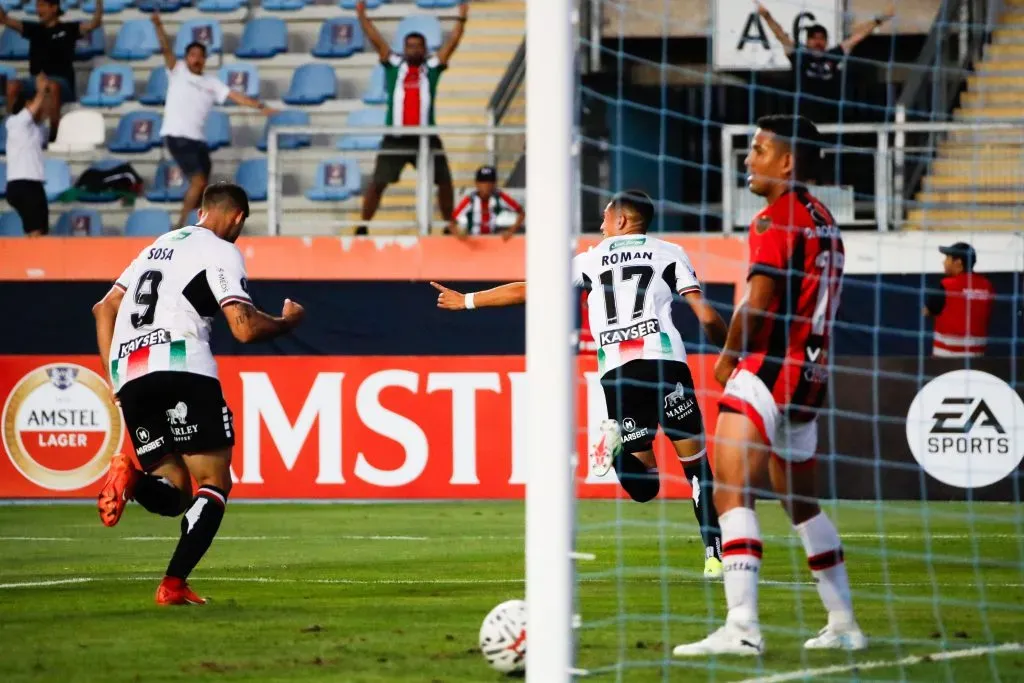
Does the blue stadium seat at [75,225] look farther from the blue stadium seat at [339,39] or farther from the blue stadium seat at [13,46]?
the blue stadium seat at [339,39]

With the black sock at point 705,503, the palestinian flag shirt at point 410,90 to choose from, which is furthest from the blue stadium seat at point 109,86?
the black sock at point 705,503

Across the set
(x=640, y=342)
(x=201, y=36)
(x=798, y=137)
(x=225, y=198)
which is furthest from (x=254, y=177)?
(x=798, y=137)

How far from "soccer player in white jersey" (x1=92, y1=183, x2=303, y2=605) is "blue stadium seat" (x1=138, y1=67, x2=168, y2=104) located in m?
11.9

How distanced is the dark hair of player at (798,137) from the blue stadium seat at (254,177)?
39.8ft

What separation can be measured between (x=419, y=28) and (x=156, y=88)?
3179 millimetres

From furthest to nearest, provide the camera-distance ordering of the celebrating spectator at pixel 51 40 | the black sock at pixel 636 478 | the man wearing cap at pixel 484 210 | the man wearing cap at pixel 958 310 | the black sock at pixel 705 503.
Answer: the celebrating spectator at pixel 51 40
the man wearing cap at pixel 484 210
the man wearing cap at pixel 958 310
the black sock at pixel 636 478
the black sock at pixel 705 503

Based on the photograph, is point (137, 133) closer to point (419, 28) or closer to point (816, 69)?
point (419, 28)

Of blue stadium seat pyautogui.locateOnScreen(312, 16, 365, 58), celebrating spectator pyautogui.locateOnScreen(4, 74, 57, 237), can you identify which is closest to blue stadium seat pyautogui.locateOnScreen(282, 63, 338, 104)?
blue stadium seat pyautogui.locateOnScreen(312, 16, 365, 58)

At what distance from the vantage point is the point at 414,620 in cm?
745

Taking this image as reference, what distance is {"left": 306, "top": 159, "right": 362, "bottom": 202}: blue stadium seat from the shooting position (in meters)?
17.1

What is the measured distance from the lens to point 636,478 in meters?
9.03

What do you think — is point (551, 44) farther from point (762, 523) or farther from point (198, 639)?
point (762, 523)

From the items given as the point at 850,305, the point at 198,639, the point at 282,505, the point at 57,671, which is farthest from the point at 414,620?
the point at 850,305

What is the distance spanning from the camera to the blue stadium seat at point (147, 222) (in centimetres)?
1752
